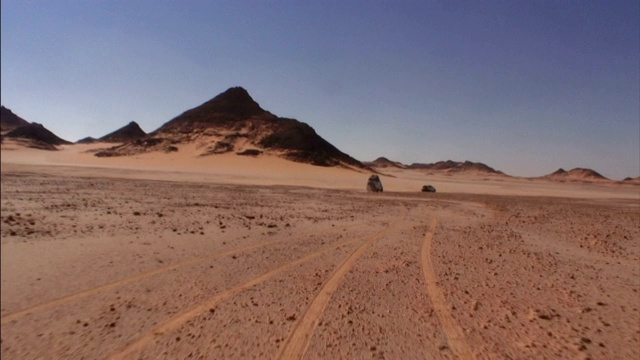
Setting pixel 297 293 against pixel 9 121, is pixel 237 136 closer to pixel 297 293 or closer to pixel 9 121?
pixel 297 293

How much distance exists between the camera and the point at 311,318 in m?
5.07

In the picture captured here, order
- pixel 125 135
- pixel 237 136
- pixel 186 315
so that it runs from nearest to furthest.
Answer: pixel 186 315
pixel 237 136
pixel 125 135

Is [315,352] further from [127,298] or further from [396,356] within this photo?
[127,298]

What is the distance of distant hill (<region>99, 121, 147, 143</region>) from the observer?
134 meters

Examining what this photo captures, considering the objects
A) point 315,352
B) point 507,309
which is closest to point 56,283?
point 315,352

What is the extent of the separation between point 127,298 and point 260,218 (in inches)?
323

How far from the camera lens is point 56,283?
224 inches

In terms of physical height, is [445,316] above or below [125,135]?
below

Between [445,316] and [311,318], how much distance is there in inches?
70.7

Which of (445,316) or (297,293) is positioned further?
(297,293)

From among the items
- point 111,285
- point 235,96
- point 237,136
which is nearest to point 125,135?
point 235,96

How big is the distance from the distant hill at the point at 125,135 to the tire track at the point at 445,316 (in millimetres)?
137011

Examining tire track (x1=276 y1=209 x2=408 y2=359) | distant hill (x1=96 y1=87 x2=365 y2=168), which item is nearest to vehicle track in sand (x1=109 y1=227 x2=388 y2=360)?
tire track (x1=276 y1=209 x2=408 y2=359)

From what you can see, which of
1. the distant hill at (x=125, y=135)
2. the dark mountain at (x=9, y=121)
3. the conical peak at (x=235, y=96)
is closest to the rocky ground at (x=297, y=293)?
the dark mountain at (x=9, y=121)
